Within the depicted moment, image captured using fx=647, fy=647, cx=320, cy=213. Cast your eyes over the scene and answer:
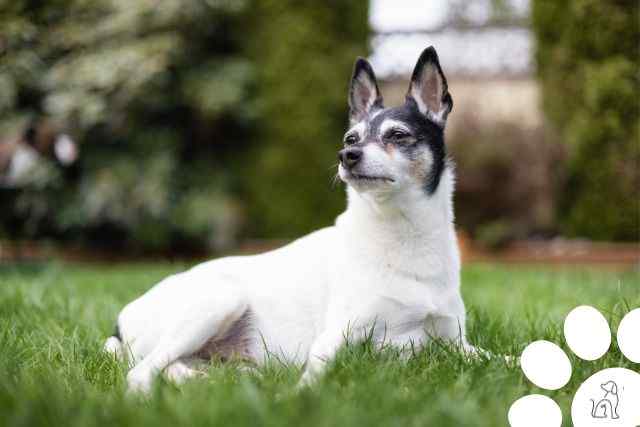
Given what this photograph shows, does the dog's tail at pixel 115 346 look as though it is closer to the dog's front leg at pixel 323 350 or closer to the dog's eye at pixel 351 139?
the dog's front leg at pixel 323 350

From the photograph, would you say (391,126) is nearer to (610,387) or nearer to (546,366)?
(546,366)

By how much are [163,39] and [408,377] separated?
257 inches

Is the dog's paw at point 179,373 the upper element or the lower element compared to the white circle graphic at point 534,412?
lower

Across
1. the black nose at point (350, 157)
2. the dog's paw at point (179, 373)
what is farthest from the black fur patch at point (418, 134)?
the dog's paw at point (179, 373)

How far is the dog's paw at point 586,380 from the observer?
1.91 m

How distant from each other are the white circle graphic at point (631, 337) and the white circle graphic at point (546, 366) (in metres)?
0.30

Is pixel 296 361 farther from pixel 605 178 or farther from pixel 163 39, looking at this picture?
pixel 163 39

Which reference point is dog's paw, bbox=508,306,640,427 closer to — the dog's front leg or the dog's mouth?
the dog's front leg

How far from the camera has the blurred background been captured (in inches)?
275

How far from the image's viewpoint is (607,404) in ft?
6.60

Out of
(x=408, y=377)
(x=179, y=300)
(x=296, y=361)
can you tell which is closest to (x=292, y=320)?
(x=296, y=361)

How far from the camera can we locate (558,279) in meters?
5.24

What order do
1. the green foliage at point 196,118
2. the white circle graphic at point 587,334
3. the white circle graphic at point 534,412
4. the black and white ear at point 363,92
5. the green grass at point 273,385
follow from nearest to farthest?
the green grass at point 273,385 → the white circle graphic at point 534,412 → the white circle graphic at point 587,334 → the black and white ear at point 363,92 → the green foliage at point 196,118

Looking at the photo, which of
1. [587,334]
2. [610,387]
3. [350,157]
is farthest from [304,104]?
[610,387]
